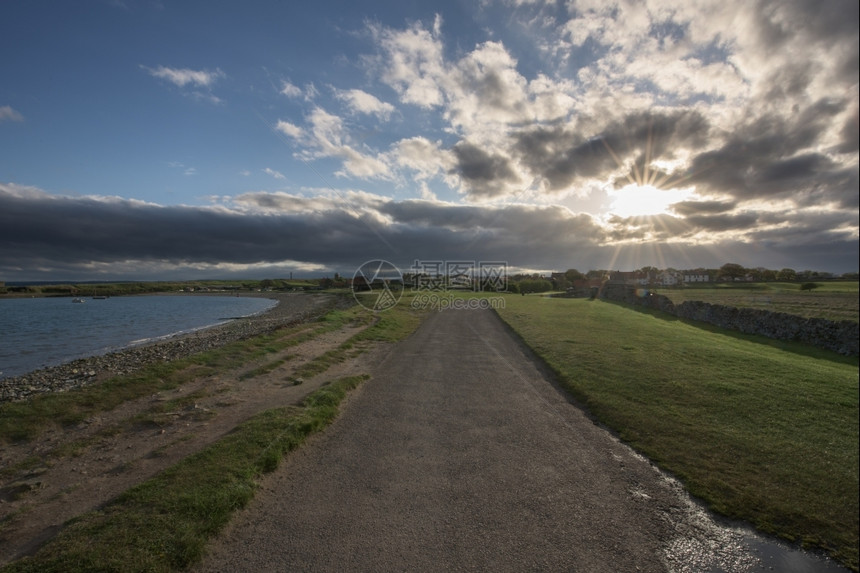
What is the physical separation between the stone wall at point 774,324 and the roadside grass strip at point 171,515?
24.4 ft

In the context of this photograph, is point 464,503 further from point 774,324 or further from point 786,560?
point 774,324

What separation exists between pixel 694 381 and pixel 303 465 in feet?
34.2

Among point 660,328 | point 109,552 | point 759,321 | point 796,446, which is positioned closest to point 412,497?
point 109,552

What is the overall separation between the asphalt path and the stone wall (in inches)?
113

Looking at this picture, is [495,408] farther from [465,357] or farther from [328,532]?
[465,357]

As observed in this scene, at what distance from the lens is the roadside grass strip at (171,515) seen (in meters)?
4.15

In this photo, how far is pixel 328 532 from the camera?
185 inches

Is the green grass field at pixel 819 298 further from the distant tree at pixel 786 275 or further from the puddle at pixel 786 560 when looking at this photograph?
the puddle at pixel 786 560

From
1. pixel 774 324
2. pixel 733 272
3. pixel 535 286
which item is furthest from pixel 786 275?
pixel 535 286

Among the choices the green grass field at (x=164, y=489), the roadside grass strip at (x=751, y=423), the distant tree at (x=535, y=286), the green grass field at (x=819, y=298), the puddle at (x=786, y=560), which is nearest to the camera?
the green grass field at (x=819, y=298)

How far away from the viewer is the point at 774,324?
10.4 metres

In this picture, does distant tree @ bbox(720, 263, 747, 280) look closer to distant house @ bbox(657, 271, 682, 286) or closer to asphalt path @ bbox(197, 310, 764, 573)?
asphalt path @ bbox(197, 310, 764, 573)

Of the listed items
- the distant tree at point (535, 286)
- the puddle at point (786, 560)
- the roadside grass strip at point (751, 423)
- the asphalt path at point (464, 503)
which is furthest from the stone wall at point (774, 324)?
the distant tree at point (535, 286)

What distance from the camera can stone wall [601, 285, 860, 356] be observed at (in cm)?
354
